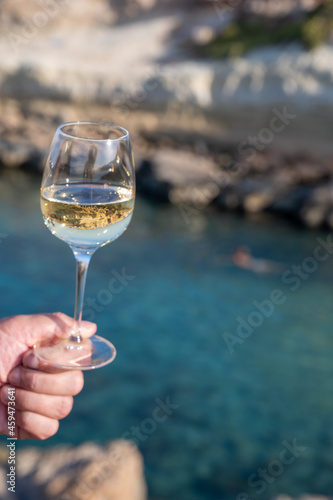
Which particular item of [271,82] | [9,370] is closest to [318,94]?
[271,82]

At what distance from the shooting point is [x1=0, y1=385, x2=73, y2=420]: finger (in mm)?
1615

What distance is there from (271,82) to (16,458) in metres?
12.8

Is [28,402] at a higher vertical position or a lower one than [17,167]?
higher

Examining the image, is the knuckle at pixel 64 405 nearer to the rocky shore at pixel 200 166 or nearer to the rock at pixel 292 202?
the rocky shore at pixel 200 166

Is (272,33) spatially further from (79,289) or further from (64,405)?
(64,405)

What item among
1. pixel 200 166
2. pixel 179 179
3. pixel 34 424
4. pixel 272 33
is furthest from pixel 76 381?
pixel 272 33

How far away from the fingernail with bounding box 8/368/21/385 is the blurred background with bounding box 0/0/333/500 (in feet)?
9.84

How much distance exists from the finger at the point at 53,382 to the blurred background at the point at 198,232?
304cm

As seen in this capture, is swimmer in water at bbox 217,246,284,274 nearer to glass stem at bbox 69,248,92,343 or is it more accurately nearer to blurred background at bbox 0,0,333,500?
blurred background at bbox 0,0,333,500

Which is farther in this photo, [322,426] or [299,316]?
[299,316]

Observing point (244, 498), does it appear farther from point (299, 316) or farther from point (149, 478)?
point (299, 316)

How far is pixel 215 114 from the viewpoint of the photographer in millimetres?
16344

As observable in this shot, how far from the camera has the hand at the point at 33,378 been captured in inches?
63.6

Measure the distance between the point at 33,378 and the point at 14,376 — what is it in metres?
0.06
